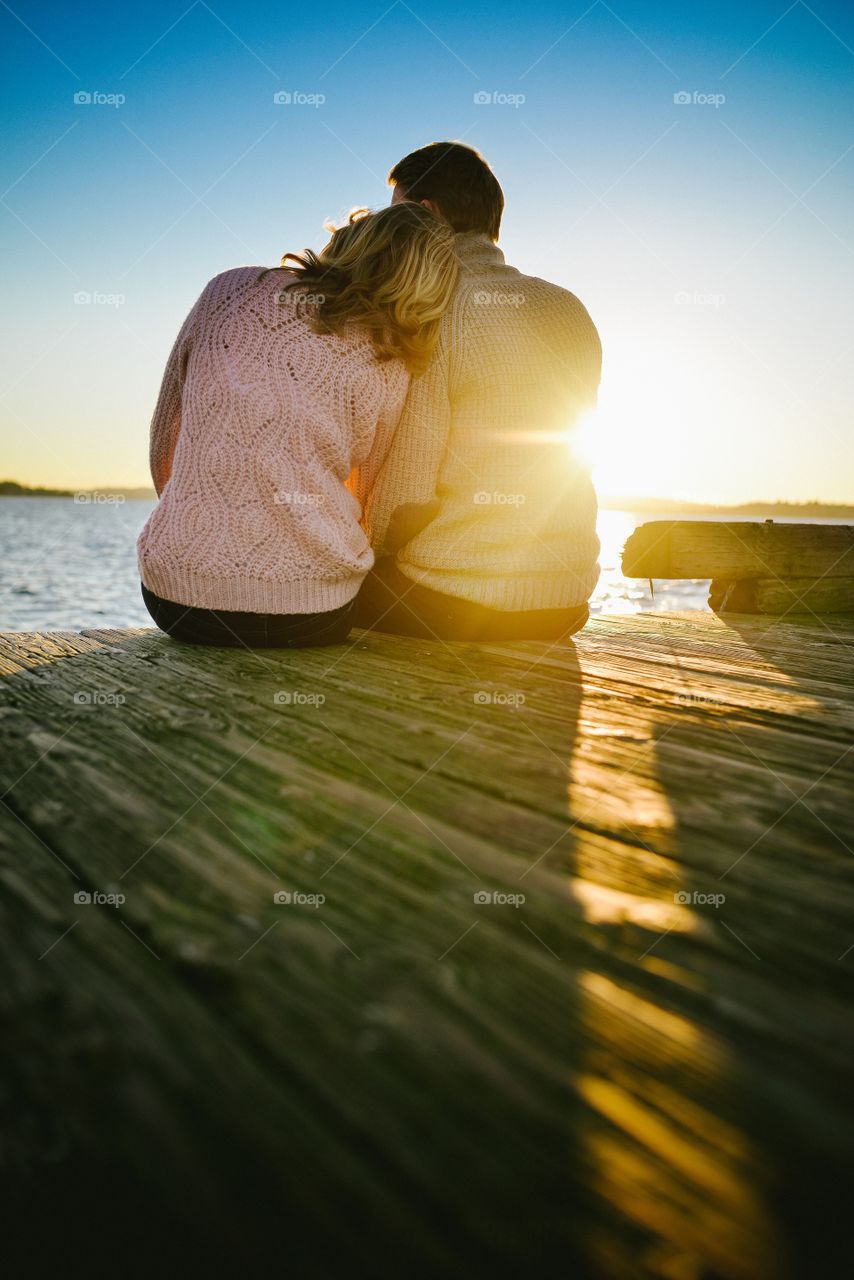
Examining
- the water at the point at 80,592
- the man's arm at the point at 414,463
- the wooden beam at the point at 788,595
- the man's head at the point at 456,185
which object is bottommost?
the water at the point at 80,592

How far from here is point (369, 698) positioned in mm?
1664

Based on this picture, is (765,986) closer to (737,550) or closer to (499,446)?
(499,446)

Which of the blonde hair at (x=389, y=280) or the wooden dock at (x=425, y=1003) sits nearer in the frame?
the wooden dock at (x=425, y=1003)

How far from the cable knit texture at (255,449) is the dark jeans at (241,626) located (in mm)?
34

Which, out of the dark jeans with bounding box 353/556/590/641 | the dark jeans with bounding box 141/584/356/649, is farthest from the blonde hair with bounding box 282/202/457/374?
the dark jeans with bounding box 141/584/356/649

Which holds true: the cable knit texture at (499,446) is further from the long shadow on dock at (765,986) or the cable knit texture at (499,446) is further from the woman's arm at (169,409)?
the long shadow on dock at (765,986)

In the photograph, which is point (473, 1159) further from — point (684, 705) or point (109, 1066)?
point (684, 705)

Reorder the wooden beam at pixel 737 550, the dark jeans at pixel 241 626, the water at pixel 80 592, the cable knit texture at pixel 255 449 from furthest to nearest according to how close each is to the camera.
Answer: the water at pixel 80 592 < the wooden beam at pixel 737 550 < the dark jeans at pixel 241 626 < the cable knit texture at pixel 255 449

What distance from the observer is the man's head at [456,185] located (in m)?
2.57

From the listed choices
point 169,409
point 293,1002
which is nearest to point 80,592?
point 169,409

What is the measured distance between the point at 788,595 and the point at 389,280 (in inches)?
114

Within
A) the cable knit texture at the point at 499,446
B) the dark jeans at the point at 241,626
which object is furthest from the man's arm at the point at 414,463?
the dark jeans at the point at 241,626

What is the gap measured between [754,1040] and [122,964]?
0.57m

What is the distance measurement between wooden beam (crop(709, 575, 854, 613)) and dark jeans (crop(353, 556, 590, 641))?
1684 mm
